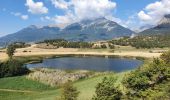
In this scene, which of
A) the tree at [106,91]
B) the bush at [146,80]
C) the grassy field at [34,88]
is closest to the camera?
the tree at [106,91]

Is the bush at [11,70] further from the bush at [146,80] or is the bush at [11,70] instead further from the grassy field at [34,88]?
the bush at [146,80]

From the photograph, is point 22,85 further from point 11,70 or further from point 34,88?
point 11,70

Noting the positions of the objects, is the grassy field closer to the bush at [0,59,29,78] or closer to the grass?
the grass

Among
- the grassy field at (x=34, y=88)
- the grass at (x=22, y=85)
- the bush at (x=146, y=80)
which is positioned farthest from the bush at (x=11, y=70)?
the bush at (x=146, y=80)

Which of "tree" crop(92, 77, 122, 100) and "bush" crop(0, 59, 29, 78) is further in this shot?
"bush" crop(0, 59, 29, 78)

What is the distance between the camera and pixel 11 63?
432 feet

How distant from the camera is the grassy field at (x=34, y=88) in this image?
82062 millimetres

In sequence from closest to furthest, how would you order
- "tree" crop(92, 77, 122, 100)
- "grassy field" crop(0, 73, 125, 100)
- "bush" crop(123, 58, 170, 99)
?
1. "tree" crop(92, 77, 122, 100)
2. "bush" crop(123, 58, 170, 99)
3. "grassy field" crop(0, 73, 125, 100)

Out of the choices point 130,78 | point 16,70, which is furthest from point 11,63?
point 130,78

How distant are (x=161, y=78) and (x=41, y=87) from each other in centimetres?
4659

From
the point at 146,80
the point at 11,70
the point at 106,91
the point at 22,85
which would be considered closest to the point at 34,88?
the point at 22,85

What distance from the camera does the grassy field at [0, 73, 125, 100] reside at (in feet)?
269

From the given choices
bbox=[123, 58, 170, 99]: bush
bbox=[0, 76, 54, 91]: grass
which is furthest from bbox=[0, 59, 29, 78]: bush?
bbox=[123, 58, 170, 99]: bush

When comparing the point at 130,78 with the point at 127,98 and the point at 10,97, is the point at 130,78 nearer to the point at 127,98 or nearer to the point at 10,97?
the point at 127,98
